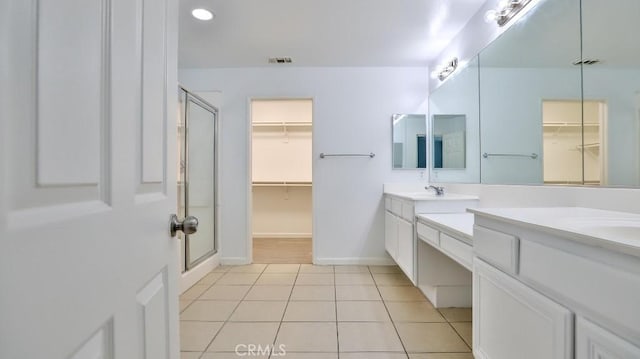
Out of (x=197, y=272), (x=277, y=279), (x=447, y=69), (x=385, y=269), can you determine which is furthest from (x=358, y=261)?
(x=447, y=69)

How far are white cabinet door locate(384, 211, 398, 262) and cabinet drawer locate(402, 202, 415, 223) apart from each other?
252 millimetres

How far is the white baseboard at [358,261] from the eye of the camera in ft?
10.4

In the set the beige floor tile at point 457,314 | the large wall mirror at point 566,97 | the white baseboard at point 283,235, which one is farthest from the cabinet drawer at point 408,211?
the white baseboard at point 283,235

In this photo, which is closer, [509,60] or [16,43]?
[16,43]

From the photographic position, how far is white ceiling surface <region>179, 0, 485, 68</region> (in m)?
2.11

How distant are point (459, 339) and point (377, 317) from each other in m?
0.53

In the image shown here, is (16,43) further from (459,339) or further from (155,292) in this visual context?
(459,339)

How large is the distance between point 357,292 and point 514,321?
63.5 inches

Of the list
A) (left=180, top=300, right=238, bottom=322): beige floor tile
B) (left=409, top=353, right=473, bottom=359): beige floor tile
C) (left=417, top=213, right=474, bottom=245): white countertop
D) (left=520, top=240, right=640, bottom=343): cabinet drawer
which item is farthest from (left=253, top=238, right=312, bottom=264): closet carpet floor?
(left=520, top=240, right=640, bottom=343): cabinet drawer

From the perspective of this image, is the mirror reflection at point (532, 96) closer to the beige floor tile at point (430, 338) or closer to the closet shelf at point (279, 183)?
the beige floor tile at point (430, 338)

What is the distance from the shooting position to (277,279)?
277 cm

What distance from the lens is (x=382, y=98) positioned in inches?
126

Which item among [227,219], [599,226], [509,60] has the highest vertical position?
[509,60]

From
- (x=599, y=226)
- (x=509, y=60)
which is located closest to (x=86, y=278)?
(x=599, y=226)
